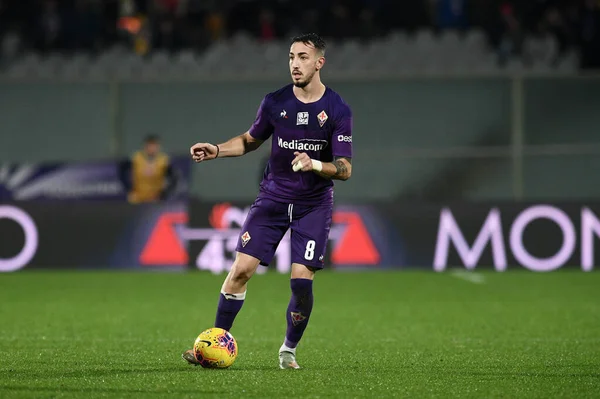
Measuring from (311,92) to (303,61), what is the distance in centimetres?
24

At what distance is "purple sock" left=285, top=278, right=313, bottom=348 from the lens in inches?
303

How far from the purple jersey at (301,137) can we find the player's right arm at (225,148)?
0.06m

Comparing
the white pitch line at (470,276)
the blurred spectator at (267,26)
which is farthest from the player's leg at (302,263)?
the blurred spectator at (267,26)

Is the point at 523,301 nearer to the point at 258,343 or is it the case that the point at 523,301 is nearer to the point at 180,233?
the point at 258,343

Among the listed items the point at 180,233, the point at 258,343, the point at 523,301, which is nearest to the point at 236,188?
the point at 180,233

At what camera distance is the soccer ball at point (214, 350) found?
296 inches

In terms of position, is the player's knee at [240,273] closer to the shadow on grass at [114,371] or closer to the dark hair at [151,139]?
the shadow on grass at [114,371]

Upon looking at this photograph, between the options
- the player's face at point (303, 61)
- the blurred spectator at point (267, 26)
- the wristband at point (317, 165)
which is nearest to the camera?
the wristband at point (317, 165)

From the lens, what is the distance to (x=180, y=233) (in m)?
17.0

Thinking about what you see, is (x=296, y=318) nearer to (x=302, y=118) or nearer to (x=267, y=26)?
(x=302, y=118)

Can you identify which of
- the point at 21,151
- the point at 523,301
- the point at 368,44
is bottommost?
the point at 523,301

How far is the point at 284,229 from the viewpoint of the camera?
25.7 ft

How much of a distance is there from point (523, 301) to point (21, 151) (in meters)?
9.79

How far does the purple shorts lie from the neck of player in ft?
2.33
